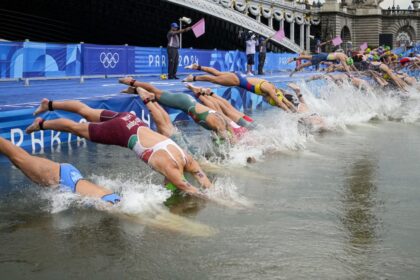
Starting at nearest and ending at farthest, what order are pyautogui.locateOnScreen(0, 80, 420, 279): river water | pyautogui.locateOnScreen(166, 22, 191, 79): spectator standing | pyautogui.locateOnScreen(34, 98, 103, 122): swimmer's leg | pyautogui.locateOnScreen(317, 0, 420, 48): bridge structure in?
pyautogui.locateOnScreen(0, 80, 420, 279): river water < pyautogui.locateOnScreen(34, 98, 103, 122): swimmer's leg < pyautogui.locateOnScreen(166, 22, 191, 79): spectator standing < pyautogui.locateOnScreen(317, 0, 420, 48): bridge structure

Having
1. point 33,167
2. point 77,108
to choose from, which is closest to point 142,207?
point 33,167

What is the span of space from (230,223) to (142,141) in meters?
1.63

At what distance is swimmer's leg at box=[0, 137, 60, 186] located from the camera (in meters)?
6.65

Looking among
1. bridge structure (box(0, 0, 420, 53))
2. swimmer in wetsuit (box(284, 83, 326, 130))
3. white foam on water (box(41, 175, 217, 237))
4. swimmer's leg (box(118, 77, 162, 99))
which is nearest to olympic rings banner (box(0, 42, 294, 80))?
swimmer's leg (box(118, 77, 162, 99))

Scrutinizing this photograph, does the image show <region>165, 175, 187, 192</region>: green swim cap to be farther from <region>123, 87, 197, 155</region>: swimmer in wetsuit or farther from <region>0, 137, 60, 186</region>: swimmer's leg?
<region>123, 87, 197, 155</region>: swimmer in wetsuit

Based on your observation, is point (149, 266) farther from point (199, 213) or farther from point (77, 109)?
point (77, 109)

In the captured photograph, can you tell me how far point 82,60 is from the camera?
1902cm

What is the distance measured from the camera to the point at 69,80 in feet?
60.4

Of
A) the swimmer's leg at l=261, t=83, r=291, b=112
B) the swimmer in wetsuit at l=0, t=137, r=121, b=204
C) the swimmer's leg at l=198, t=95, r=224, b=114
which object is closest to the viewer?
the swimmer in wetsuit at l=0, t=137, r=121, b=204

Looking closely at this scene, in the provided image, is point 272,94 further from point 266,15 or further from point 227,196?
point 266,15

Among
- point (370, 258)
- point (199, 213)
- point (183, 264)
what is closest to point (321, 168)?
point (199, 213)

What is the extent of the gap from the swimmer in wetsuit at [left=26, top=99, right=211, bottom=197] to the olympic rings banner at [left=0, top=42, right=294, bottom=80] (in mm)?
9063

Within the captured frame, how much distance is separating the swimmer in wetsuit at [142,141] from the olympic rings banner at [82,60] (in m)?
9.06

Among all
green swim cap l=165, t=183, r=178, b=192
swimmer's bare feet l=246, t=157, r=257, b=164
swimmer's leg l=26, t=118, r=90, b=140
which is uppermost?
swimmer's leg l=26, t=118, r=90, b=140
